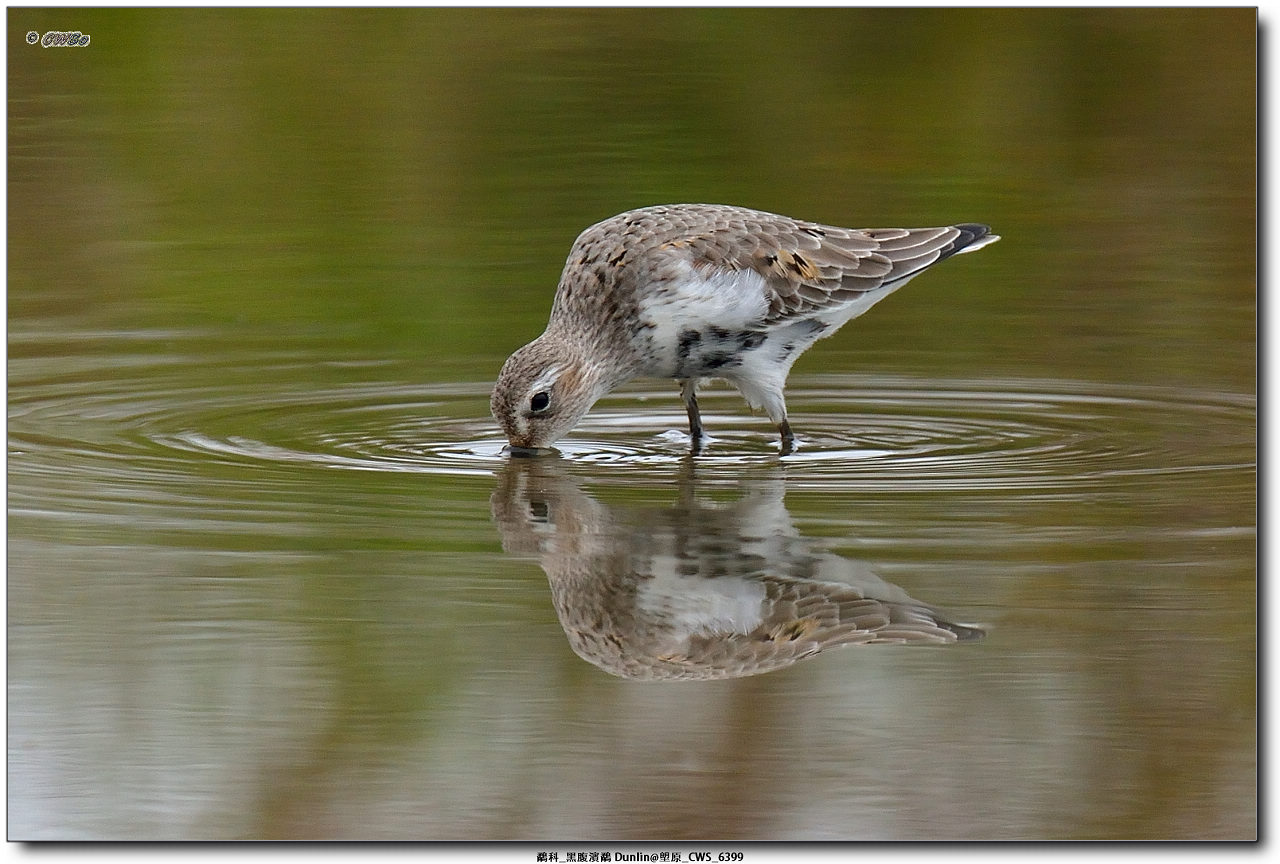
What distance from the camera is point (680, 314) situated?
33.4 ft

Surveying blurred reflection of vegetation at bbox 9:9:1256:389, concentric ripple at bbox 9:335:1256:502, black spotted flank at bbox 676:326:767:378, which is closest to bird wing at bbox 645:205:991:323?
black spotted flank at bbox 676:326:767:378

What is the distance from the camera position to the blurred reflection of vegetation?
10.9m

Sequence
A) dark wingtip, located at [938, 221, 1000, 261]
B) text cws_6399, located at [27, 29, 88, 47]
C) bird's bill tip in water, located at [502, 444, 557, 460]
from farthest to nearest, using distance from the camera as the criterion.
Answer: dark wingtip, located at [938, 221, 1000, 261] → bird's bill tip in water, located at [502, 444, 557, 460] → text cws_6399, located at [27, 29, 88, 47]

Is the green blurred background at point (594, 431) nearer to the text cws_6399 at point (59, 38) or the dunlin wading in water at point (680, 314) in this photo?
the text cws_6399 at point (59, 38)

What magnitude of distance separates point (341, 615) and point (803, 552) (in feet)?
6.49

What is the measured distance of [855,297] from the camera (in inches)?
431

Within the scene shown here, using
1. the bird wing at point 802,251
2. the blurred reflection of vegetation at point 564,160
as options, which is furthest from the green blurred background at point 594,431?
the bird wing at point 802,251

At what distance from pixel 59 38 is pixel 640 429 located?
3.93m

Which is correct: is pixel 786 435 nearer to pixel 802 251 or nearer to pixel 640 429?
pixel 640 429

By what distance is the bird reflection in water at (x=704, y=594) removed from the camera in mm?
7031

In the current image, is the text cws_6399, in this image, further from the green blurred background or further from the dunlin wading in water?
the dunlin wading in water

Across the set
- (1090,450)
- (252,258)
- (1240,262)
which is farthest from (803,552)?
(252,258)

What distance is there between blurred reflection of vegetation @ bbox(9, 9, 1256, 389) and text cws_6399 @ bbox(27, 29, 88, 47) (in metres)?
0.25

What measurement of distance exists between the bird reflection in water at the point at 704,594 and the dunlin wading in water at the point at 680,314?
1.56 metres
